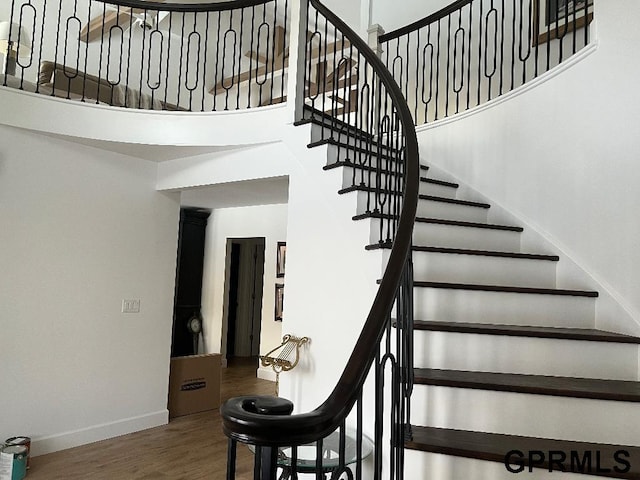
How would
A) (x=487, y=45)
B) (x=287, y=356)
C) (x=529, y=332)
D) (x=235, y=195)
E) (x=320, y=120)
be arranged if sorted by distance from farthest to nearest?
(x=235, y=195) → (x=487, y=45) → (x=320, y=120) → (x=287, y=356) → (x=529, y=332)

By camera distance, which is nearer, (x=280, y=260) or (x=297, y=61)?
(x=297, y=61)

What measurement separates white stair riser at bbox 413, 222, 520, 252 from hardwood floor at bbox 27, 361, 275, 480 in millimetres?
2227

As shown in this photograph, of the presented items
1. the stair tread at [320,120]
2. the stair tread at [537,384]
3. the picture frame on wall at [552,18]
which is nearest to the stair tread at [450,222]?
the stair tread at [320,120]

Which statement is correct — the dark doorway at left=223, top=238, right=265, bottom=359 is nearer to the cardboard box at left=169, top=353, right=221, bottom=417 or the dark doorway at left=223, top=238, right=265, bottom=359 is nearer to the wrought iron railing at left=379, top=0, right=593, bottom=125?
the cardboard box at left=169, top=353, right=221, bottom=417

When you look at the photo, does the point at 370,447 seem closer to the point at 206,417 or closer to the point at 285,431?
the point at 285,431

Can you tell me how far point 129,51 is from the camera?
3.98m

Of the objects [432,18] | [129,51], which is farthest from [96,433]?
[432,18]

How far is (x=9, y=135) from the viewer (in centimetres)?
384

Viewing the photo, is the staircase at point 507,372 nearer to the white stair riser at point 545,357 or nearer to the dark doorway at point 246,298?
the white stair riser at point 545,357

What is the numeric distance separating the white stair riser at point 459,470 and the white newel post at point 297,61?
252 centimetres

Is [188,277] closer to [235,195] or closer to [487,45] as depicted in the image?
[235,195]

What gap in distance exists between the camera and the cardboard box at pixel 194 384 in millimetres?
5242

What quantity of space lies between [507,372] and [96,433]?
3.73 m

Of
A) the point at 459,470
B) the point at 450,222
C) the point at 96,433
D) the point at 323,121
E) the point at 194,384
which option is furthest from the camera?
the point at 194,384
